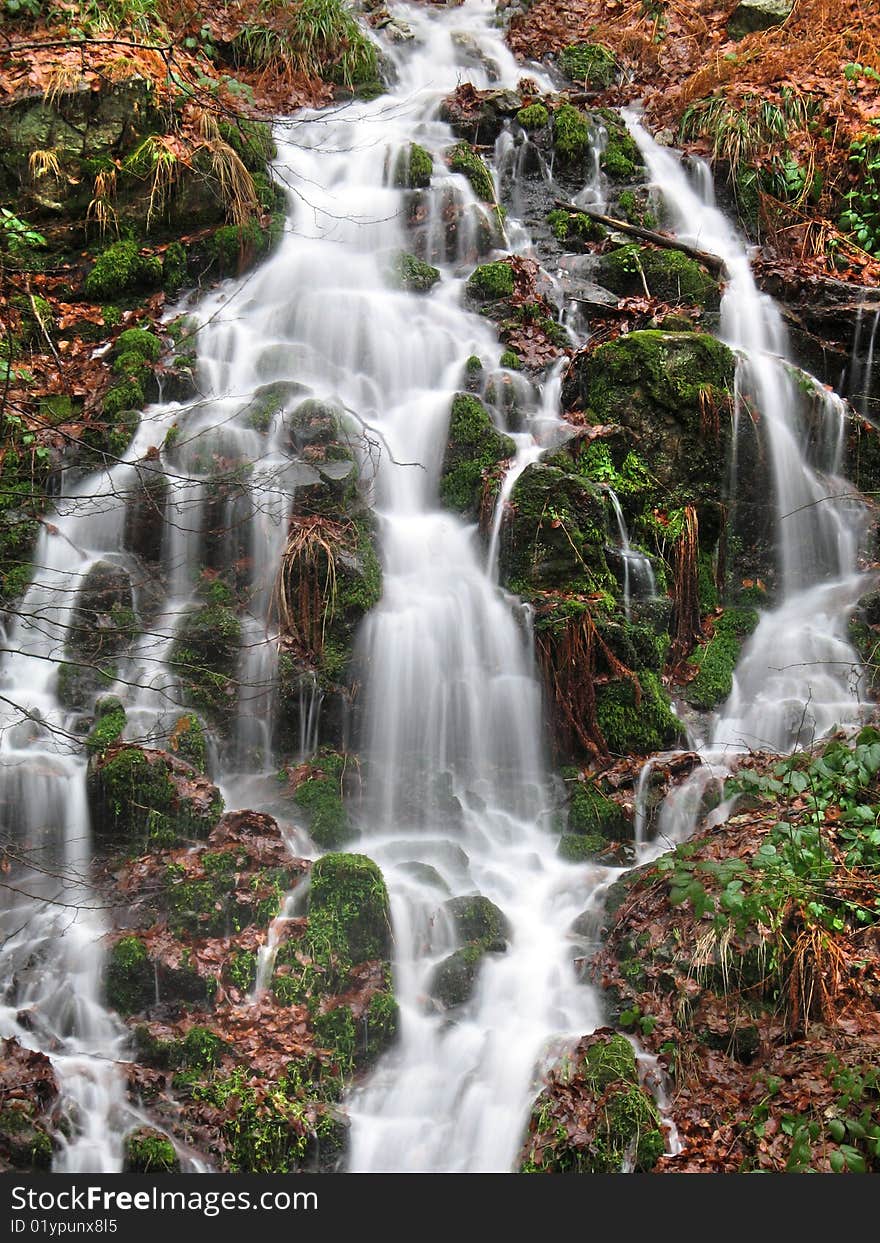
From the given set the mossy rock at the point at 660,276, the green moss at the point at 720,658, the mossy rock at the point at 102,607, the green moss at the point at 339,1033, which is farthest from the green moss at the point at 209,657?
the mossy rock at the point at 660,276

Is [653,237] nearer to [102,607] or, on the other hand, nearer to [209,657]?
[209,657]

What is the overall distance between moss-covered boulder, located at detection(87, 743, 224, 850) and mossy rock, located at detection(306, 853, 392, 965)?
38.7 inches

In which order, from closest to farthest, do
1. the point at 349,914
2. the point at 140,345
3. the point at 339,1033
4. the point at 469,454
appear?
the point at 339,1033 → the point at 349,914 → the point at 469,454 → the point at 140,345

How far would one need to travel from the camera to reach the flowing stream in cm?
530

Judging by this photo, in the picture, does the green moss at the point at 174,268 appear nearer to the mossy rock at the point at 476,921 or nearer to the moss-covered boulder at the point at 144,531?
the moss-covered boulder at the point at 144,531

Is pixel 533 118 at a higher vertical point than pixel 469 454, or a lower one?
higher

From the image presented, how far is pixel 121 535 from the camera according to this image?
788cm

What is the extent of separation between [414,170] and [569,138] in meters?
2.08

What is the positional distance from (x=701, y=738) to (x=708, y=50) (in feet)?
34.7

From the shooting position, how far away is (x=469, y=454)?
28.1 ft

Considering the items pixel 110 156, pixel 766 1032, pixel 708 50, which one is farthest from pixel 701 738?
pixel 708 50

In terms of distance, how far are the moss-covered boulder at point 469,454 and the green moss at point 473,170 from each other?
3.75 metres

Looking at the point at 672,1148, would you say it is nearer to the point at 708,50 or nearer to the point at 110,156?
the point at 110,156

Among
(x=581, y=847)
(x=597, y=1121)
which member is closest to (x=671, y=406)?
(x=581, y=847)
